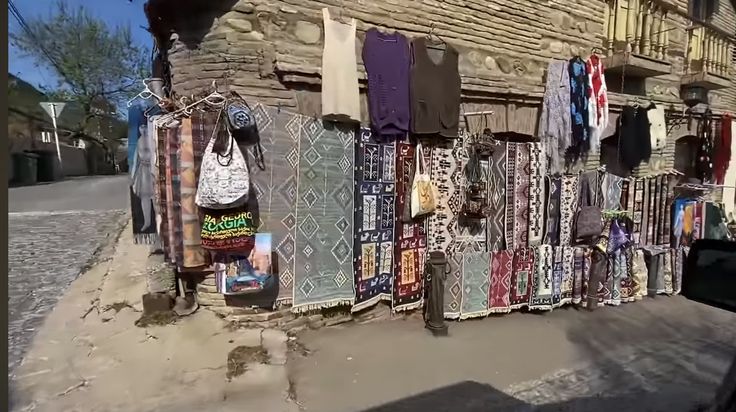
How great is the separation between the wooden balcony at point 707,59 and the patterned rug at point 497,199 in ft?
16.8

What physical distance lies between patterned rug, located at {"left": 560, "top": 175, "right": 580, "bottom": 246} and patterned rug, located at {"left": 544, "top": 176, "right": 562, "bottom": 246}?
0.05 metres

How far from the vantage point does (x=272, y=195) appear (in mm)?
4211

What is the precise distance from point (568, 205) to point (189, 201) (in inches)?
180

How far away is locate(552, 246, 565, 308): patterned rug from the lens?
5.86 metres

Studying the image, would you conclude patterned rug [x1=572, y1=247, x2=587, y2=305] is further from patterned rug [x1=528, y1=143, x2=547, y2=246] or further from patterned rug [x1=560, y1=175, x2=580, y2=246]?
patterned rug [x1=528, y1=143, x2=547, y2=246]

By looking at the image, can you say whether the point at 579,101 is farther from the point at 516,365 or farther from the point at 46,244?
the point at 46,244

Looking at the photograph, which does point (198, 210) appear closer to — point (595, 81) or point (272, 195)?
point (272, 195)

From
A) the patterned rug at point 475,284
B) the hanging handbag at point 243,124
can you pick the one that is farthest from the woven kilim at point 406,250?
the hanging handbag at point 243,124

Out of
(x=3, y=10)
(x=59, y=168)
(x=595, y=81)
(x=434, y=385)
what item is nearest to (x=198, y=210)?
(x=434, y=385)

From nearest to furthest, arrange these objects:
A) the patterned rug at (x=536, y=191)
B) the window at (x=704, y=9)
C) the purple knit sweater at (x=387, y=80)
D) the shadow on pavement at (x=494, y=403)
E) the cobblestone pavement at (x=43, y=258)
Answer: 1. the shadow on pavement at (x=494, y=403)
2. the purple knit sweater at (x=387, y=80)
3. the cobblestone pavement at (x=43, y=258)
4. the patterned rug at (x=536, y=191)
5. the window at (x=704, y=9)

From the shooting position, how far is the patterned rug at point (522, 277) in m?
5.64

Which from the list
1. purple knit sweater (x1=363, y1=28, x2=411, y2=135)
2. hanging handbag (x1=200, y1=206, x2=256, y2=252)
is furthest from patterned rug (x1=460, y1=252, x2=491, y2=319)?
hanging handbag (x1=200, y1=206, x2=256, y2=252)

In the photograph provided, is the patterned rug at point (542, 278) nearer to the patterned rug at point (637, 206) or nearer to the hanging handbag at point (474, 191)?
the hanging handbag at point (474, 191)

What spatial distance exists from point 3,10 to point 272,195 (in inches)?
125
